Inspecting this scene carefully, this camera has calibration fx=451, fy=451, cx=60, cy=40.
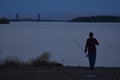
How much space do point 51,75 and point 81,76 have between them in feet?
3.89

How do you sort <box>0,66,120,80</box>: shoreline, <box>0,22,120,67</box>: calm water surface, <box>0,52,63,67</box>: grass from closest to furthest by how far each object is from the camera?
<box>0,66,120,80</box>: shoreline → <box>0,52,63,67</box>: grass → <box>0,22,120,67</box>: calm water surface

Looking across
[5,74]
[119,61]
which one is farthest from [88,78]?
[119,61]

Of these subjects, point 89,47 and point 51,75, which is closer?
point 51,75

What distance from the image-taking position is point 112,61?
27672 mm

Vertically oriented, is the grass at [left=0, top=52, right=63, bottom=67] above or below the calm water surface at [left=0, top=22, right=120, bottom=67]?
above

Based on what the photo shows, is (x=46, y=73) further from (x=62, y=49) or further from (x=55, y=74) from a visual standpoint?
(x=62, y=49)

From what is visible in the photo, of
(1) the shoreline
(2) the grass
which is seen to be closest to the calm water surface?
(2) the grass

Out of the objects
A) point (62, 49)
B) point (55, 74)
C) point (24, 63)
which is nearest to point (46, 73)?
point (55, 74)

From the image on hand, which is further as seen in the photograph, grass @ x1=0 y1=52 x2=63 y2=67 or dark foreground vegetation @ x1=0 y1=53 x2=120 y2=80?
grass @ x1=0 y1=52 x2=63 y2=67

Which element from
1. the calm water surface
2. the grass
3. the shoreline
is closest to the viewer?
the shoreline

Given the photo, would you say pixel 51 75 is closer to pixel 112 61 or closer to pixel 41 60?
pixel 41 60

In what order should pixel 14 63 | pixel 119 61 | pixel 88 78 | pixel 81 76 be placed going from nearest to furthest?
pixel 88 78 < pixel 81 76 < pixel 14 63 < pixel 119 61

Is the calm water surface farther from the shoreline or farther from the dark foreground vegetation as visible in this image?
the shoreline

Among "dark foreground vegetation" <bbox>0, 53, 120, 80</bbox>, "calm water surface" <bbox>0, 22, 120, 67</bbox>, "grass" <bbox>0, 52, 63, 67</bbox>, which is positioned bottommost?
"calm water surface" <bbox>0, 22, 120, 67</bbox>
